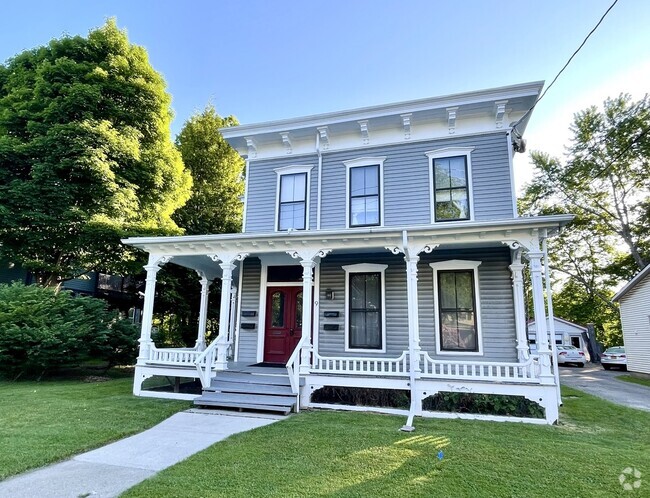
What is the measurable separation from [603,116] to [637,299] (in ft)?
39.6

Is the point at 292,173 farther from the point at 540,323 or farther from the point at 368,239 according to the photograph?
the point at 540,323

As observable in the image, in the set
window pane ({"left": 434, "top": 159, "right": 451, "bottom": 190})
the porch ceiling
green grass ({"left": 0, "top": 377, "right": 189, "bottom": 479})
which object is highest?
window pane ({"left": 434, "top": 159, "right": 451, "bottom": 190})

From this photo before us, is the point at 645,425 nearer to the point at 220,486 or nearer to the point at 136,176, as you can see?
the point at 220,486

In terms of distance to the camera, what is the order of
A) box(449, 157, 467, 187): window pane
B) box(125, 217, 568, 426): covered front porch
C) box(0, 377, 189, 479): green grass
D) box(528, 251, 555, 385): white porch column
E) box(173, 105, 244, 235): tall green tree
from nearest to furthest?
box(0, 377, 189, 479): green grass → box(528, 251, 555, 385): white porch column → box(125, 217, 568, 426): covered front porch → box(449, 157, 467, 187): window pane → box(173, 105, 244, 235): tall green tree

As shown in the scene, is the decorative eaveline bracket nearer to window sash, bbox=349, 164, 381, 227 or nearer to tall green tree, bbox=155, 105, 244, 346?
window sash, bbox=349, 164, 381, 227

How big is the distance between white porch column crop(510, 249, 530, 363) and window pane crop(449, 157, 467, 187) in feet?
6.92

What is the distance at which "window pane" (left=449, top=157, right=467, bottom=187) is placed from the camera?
351 inches

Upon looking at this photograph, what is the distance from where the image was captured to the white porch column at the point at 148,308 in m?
8.47

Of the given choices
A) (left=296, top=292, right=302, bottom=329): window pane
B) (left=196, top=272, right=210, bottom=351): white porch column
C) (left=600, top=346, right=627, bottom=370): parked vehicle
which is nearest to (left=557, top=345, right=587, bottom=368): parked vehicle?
(left=600, top=346, right=627, bottom=370): parked vehicle

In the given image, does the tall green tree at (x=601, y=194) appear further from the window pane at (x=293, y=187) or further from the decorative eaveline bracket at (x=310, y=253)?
the decorative eaveline bracket at (x=310, y=253)

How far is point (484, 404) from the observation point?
281 inches

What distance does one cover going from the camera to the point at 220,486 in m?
3.59

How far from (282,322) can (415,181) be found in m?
4.78

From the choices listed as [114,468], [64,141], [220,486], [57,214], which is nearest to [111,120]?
[64,141]
